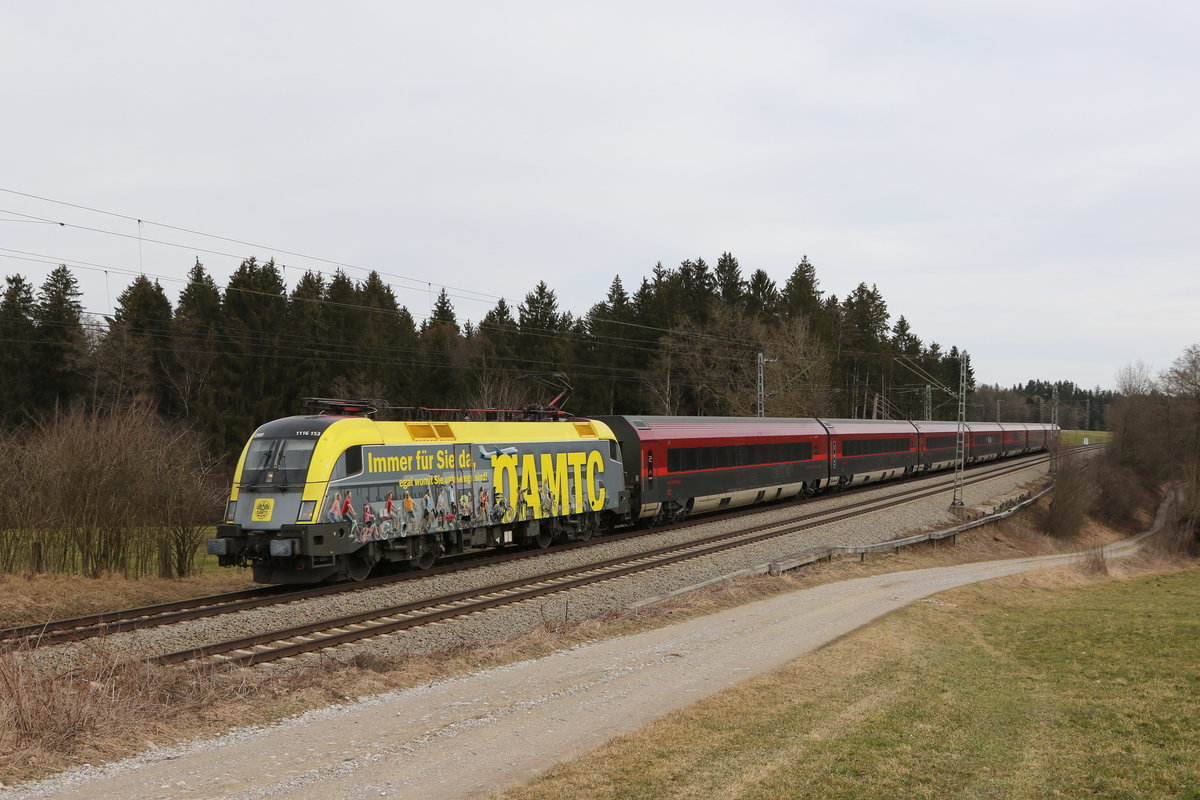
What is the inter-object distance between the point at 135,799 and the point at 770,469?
102 ft

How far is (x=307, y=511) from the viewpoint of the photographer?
1764cm

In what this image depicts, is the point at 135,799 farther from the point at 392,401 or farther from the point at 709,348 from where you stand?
the point at 709,348

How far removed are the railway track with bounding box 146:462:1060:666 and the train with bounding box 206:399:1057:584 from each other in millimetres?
2488

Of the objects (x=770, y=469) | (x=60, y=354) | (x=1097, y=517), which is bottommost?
(x=1097, y=517)

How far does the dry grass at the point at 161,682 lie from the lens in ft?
27.9

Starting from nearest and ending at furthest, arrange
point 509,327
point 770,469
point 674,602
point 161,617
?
point 161,617, point 674,602, point 770,469, point 509,327

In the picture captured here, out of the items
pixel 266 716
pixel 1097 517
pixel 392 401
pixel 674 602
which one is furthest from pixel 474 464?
pixel 1097 517

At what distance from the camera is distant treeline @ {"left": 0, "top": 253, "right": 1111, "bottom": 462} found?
56.8m

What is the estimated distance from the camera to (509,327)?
234 ft

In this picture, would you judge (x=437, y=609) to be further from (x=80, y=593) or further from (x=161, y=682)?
(x=80, y=593)

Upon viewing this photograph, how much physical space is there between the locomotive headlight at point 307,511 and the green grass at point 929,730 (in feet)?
31.7

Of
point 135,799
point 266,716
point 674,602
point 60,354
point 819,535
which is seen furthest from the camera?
point 60,354

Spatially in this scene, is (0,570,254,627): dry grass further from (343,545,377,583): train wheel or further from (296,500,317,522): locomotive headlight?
(296,500,317,522): locomotive headlight

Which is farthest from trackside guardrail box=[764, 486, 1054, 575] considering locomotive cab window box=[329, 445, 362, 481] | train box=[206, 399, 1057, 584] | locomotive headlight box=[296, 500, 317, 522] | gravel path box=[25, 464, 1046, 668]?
locomotive headlight box=[296, 500, 317, 522]
